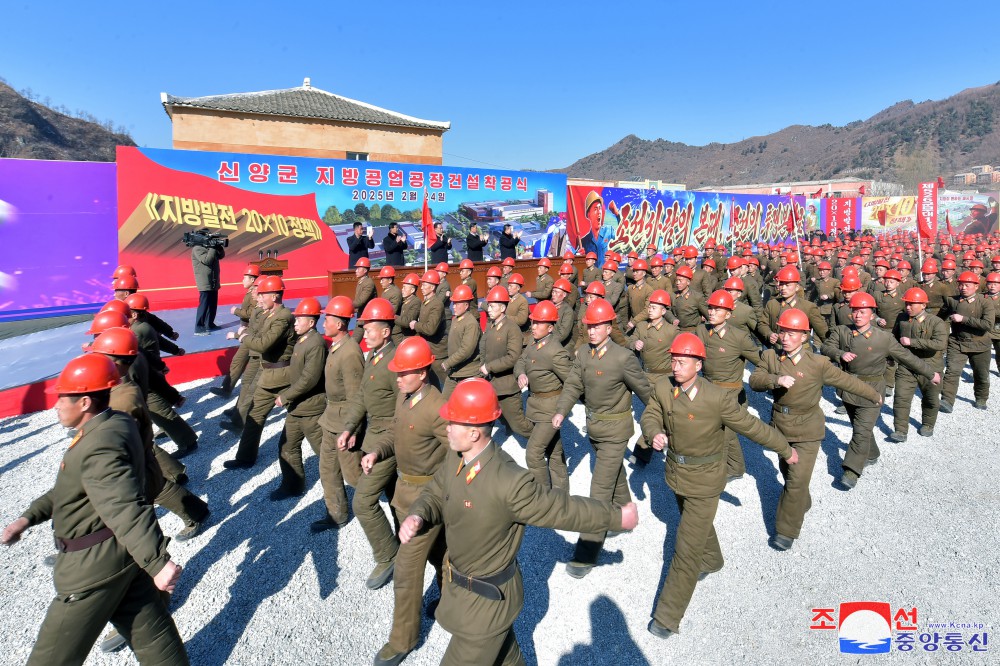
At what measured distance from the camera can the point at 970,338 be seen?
8133mm

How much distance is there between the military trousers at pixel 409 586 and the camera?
3480 mm

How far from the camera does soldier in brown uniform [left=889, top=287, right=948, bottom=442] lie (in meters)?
7.03

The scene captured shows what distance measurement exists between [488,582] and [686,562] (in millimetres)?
1896

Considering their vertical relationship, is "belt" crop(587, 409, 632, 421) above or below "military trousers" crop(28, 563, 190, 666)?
above

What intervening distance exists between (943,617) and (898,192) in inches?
3407

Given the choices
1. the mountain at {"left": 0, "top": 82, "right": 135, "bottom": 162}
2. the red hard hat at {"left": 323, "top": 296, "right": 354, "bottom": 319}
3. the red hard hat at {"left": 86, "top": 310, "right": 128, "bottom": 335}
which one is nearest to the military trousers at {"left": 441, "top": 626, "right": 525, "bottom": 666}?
the red hard hat at {"left": 323, "top": 296, "right": 354, "bottom": 319}

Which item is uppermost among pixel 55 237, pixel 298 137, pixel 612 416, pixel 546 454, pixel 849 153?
pixel 849 153

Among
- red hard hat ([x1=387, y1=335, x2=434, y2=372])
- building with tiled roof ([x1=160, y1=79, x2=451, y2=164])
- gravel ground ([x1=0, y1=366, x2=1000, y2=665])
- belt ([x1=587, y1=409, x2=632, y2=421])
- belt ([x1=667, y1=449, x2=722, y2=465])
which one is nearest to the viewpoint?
red hard hat ([x1=387, y1=335, x2=434, y2=372])

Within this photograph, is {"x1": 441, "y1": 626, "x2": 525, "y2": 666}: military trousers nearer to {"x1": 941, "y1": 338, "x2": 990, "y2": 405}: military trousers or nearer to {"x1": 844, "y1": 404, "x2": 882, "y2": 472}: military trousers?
{"x1": 844, "y1": 404, "x2": 882, "y2": 472}: military trousers

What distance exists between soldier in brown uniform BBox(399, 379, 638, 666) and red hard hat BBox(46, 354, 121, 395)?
1.94 metres

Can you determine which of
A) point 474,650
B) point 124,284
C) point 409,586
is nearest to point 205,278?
point 124,284

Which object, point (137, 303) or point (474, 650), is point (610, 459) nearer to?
point (474, 650)

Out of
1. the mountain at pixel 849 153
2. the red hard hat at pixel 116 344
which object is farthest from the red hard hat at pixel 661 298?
the mountain at pixel 849 153

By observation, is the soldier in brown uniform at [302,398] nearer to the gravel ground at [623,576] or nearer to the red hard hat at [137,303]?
the gravel ground at [623,576]
